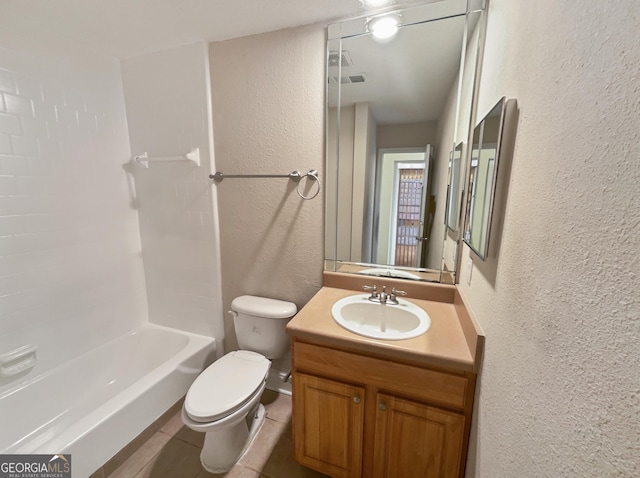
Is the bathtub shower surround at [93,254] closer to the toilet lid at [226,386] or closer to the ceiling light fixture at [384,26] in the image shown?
the toilet lid at [226,386]

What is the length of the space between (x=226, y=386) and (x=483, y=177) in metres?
1.52

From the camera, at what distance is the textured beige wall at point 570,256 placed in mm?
362

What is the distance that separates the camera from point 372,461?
1.15 m

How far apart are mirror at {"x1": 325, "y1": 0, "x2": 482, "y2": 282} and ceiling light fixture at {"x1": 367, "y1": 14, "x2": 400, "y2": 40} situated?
0.05ft

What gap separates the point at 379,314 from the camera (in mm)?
1394

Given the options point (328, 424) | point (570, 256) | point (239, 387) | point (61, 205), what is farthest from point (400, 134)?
point (61, 205)

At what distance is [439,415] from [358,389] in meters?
0.31

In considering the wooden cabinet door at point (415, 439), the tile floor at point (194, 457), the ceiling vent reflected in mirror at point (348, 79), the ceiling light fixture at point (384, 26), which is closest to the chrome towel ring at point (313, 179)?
the ceiling vent reflected in mirror at point (348, 79)

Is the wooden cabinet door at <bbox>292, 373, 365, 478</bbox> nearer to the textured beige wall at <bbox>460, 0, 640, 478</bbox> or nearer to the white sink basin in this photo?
the white sink basin

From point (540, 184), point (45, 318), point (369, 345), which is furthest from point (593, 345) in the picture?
point (45, 318)

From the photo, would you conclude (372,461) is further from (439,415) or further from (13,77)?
(13,77)

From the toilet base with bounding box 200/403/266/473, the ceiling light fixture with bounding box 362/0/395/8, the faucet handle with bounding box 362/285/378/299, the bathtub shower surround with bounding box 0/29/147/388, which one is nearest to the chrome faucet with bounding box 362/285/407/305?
the faucet handle with bounding box 362/285/378/299

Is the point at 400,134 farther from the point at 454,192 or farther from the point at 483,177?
the point at 483,177

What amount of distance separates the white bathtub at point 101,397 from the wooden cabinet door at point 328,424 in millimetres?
830
